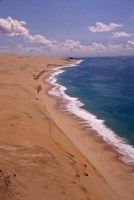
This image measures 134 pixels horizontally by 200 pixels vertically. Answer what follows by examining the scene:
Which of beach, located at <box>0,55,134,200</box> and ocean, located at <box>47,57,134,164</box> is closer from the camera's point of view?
beach, located at <box>0,55,134,200</box>

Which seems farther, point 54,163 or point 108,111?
point 108,111

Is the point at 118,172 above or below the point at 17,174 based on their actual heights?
below

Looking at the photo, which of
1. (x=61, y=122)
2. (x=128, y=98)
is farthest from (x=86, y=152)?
(x=128, y=98)

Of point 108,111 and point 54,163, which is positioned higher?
point 54,163

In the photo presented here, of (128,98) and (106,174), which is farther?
(128,98)

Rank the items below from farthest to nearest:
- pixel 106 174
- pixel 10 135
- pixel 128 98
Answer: pixel 128 98 → pixel 10 135 → pixel 106 174

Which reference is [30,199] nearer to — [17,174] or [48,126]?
[17,174]

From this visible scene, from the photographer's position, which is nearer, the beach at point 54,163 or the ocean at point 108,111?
the beach at point 54,163

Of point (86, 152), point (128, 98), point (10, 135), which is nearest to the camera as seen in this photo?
point (10, 135)
